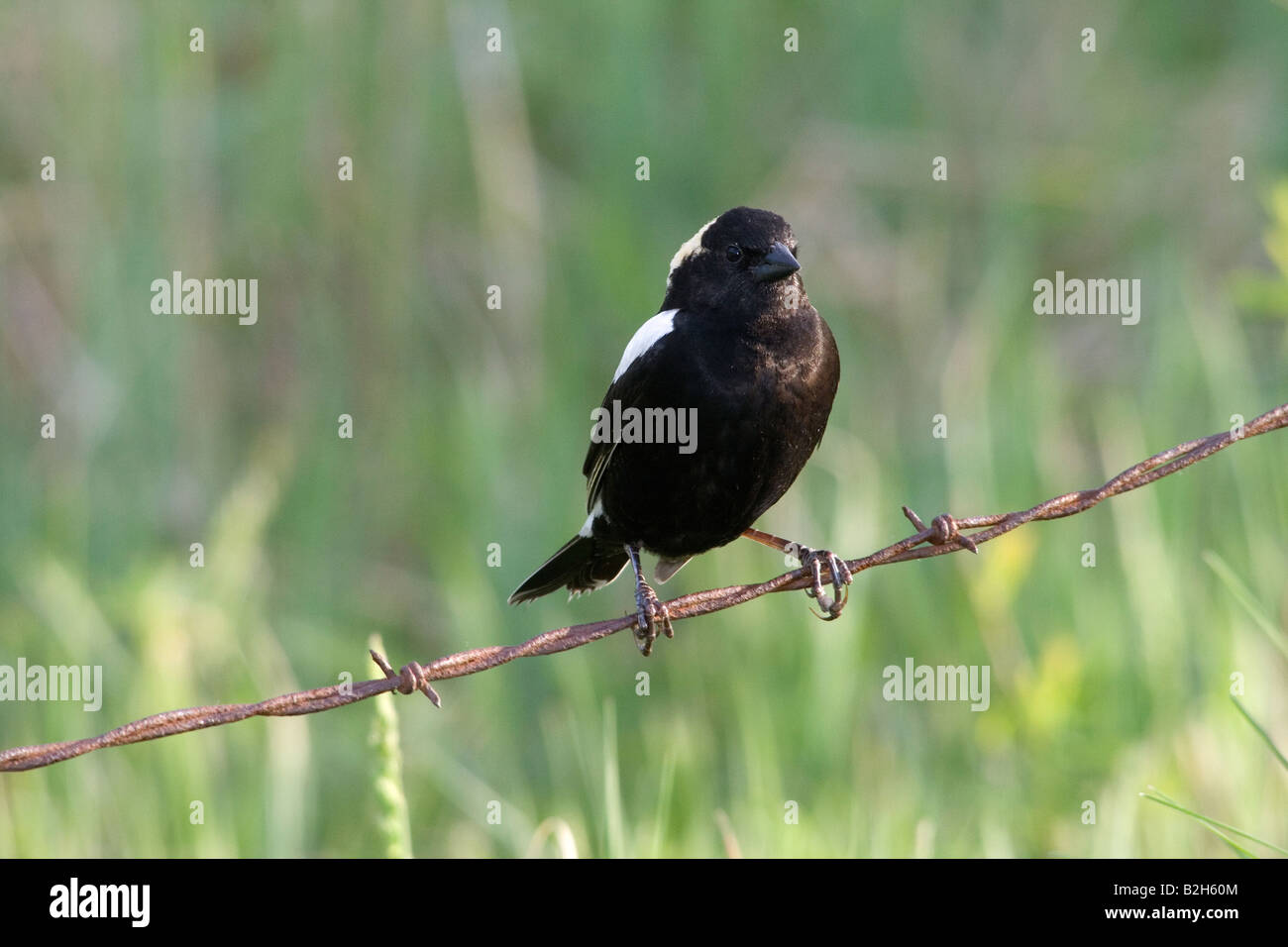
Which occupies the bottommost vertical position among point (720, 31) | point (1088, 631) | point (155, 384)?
point (1088, 631)

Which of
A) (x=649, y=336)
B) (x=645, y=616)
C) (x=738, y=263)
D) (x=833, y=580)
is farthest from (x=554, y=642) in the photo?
(x=738, y=263)

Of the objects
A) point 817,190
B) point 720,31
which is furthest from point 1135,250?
point 720,31

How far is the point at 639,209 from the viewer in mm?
7266

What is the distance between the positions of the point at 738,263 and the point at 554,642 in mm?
1413

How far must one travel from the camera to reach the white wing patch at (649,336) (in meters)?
3.85

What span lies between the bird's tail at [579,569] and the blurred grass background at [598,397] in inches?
19.3

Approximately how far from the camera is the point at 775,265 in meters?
3.82

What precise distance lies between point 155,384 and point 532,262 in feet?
5.83

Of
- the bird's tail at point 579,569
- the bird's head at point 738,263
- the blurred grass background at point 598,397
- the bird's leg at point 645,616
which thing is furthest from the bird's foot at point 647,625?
the bird's head at point 738,263

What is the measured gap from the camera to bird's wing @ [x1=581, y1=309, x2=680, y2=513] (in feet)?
12.5

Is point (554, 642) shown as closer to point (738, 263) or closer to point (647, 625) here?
point (647, 625)
